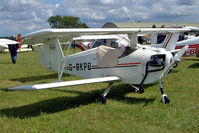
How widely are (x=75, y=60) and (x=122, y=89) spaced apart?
1.89 metres

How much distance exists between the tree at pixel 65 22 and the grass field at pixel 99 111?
88.9m

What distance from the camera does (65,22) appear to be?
102m

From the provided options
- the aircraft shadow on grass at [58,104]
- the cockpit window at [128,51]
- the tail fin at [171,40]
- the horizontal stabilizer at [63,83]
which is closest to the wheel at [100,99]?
the aircraft shadow on grass at [58,104]

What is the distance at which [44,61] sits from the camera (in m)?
8.14

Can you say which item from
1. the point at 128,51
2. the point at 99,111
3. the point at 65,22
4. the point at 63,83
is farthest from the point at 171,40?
the point at 65,22

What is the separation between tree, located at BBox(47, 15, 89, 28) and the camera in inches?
3863

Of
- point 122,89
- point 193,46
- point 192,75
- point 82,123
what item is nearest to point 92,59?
point 122,89

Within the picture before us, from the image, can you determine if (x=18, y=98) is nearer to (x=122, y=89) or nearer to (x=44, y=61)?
(x=44, y=61)

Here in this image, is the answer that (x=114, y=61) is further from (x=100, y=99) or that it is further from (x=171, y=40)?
(x=171, y=40)

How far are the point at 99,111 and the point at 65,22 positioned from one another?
326 ft

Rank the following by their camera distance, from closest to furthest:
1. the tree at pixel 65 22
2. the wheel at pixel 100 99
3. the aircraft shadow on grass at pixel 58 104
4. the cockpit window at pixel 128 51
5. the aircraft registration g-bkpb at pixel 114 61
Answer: the aircraft shadow on grass at pixel 58 104, the aircraft registration g-bkpb at pixel 114 61, the wheel at pixel 100 99, the cockpit window at pixel 128 51, the tree at pixel 65 22

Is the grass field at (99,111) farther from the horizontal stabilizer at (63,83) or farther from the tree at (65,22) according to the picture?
the tree at (65,22)

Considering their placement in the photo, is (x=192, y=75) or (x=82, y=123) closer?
(x=82, y=123)

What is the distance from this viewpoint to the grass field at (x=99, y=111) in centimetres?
443
